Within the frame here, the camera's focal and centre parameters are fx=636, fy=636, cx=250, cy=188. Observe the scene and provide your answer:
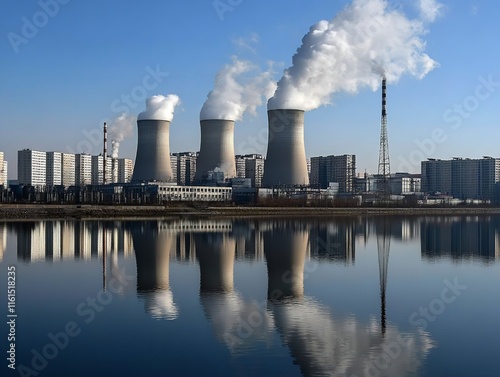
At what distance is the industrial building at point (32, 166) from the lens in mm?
58812

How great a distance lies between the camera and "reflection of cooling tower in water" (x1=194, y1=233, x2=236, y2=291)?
27.6ft

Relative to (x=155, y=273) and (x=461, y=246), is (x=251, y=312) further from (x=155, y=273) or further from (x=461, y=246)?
(x=461, y=246)

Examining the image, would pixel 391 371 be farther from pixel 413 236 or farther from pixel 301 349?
pixel 413 236

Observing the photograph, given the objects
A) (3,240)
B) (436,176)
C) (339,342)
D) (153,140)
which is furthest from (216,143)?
(436,176)

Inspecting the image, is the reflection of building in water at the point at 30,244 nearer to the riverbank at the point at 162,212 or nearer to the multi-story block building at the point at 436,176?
the riverbank at the point at 162,212

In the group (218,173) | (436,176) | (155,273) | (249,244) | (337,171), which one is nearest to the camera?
(155,273)

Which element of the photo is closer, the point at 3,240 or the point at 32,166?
the point at 3,240

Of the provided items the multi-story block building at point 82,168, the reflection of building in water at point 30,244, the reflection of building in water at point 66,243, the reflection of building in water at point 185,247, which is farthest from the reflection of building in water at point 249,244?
the multi-story block building at point 82,168

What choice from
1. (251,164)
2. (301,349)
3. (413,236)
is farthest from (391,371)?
(251,164)

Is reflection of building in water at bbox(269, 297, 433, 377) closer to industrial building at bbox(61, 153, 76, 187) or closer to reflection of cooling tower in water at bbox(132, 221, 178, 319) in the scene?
reflection of cooling tower in water at bbox(132, 221, 178, 319)

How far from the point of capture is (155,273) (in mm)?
9297

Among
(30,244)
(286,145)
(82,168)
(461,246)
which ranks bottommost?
(461,246)

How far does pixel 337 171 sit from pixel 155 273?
46273 millimetres

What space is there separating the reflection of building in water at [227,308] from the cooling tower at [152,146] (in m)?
18.4
